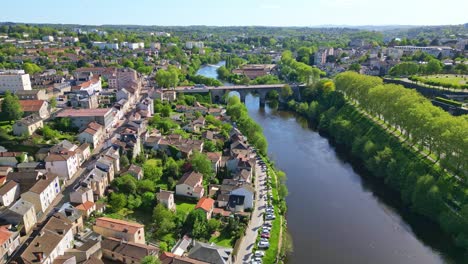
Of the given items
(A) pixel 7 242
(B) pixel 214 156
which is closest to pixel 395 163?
(B) pixel 214 156

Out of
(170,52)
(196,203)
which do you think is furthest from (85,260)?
(170,52)

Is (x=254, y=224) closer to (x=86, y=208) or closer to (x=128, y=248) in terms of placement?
(x=128, y=248)

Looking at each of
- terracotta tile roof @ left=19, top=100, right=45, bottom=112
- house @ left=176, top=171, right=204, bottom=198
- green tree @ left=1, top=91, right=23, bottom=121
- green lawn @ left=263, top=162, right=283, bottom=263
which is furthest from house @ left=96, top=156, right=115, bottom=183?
terracotta tile roof @ left=19, top=100, right=45, bottom=112

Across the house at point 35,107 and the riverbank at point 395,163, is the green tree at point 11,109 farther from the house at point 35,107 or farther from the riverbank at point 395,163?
the riverbank at point 395,163

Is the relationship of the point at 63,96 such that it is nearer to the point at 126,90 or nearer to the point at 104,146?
the point at 126,90

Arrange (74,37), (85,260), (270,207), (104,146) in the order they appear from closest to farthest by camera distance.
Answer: (85,260) → (270,207) → (104,146) → (74,37)

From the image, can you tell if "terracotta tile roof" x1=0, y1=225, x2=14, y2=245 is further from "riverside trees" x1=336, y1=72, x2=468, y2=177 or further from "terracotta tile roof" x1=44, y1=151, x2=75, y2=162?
"riverside trees" x1=336, y1=72, x2=468, y2=177
